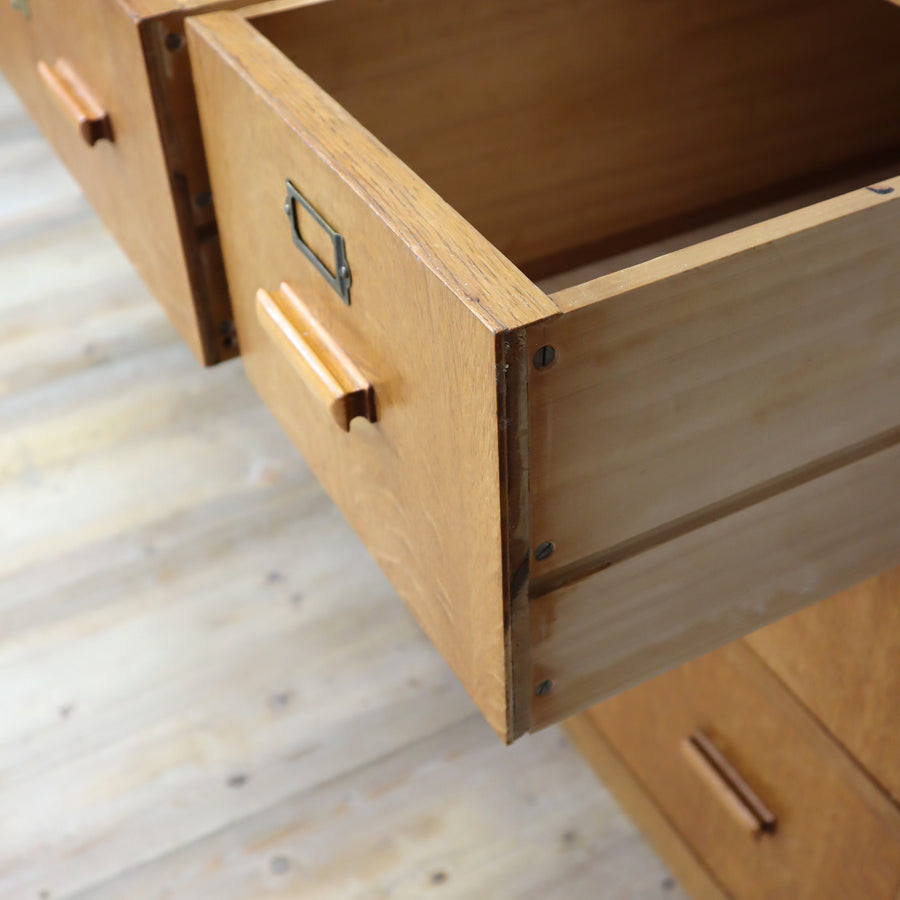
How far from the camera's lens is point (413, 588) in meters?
0.58

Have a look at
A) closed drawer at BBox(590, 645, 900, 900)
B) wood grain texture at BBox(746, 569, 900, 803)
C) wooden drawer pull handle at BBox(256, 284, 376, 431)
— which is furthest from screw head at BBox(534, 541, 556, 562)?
closed drawer at BBox(590, 645, 900, 900)

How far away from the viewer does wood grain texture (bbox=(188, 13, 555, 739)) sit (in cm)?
42

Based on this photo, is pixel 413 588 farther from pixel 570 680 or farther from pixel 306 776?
pixel 306 776

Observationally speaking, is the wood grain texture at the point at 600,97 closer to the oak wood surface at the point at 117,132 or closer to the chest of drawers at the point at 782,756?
the oak wood surface at the point at 117,132

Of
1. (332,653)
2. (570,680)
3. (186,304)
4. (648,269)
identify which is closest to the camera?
(648,269)

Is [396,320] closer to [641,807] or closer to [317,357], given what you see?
[317,357]

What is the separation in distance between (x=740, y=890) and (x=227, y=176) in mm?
775

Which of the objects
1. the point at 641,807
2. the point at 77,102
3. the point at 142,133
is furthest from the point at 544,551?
the point at 641,807

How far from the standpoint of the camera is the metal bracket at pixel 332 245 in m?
0.50

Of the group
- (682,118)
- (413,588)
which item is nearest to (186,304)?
(413,588)

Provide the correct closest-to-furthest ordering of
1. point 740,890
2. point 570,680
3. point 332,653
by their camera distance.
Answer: point 570,680 < point 740,890 < point 332,653

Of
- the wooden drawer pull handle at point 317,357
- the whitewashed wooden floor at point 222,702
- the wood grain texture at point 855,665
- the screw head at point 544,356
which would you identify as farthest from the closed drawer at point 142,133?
the whitewashed wooden floor at point 222,702

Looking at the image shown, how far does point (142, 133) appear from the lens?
670 millimetres

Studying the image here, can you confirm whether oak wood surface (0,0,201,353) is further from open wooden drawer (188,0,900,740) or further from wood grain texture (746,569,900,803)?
wood grain texture (746,569,900,803)
